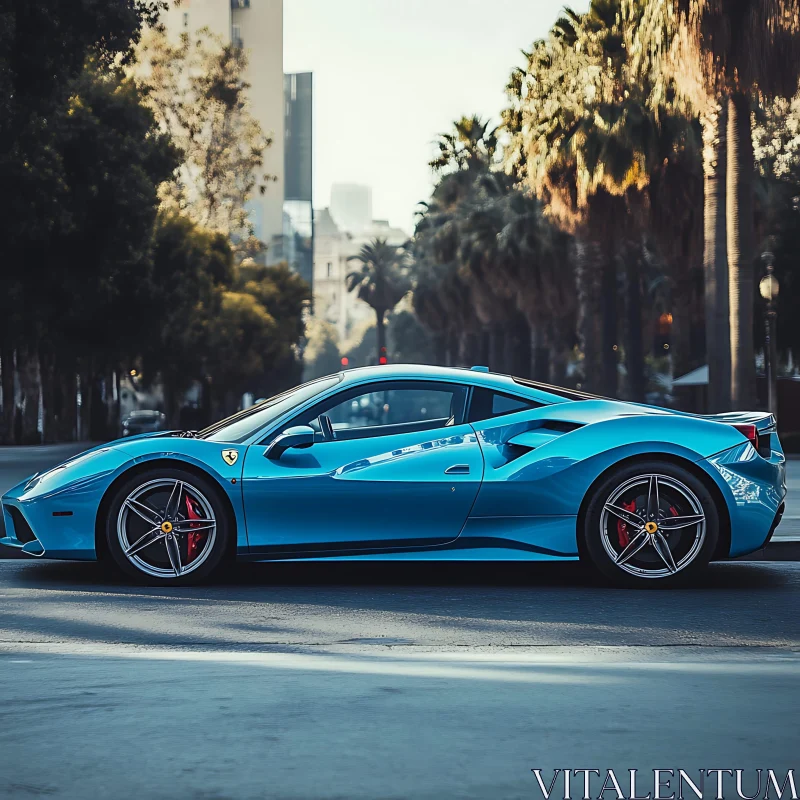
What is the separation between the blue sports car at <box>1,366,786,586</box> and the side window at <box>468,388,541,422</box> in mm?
43

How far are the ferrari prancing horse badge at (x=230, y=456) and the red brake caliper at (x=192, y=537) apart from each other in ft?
1.00

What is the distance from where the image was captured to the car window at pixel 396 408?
27.4 ft

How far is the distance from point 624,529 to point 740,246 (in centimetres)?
1672

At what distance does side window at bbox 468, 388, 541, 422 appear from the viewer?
8320 millimetres

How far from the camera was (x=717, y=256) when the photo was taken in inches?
959

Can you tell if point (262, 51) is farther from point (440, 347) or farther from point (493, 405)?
point (493, 405)

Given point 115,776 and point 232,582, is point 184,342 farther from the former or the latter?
point 115,776

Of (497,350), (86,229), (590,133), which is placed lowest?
(497,350)

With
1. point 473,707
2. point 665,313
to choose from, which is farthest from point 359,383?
point 665,313

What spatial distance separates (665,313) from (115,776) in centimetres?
6568

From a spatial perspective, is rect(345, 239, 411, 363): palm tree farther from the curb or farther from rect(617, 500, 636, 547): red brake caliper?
rect(617, 500, 636, 547): red brake caliper

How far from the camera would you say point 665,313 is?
224 ft

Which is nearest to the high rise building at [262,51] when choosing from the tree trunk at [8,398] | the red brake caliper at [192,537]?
the tree trunk at [8,398]

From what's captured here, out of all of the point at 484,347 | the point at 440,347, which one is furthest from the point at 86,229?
the point at 440,347
